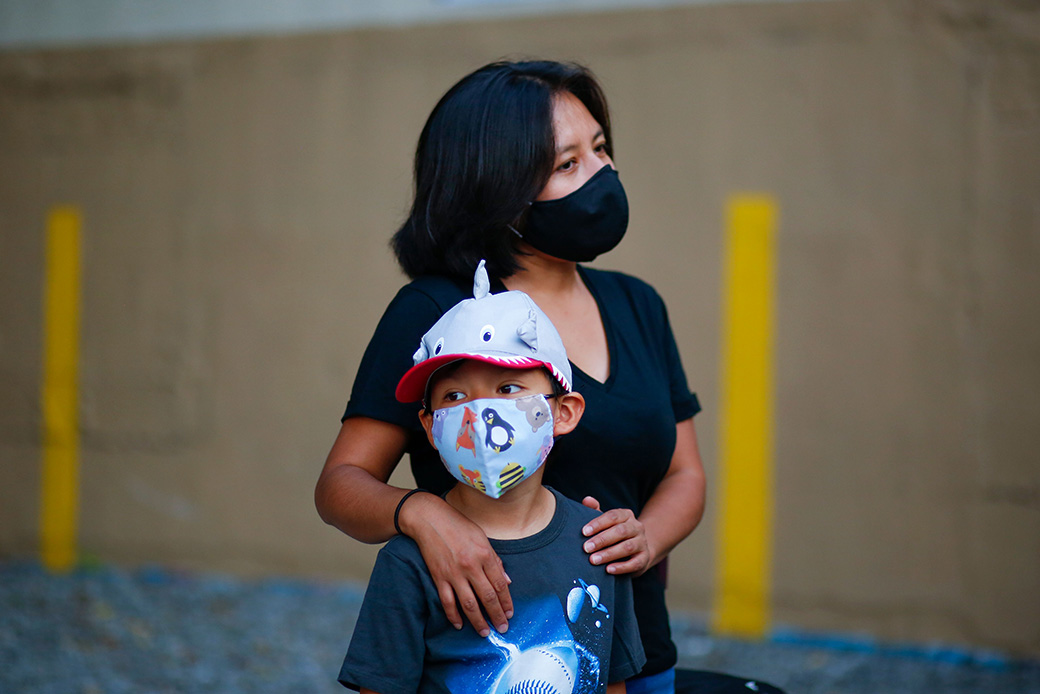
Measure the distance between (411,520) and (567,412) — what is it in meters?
0.33

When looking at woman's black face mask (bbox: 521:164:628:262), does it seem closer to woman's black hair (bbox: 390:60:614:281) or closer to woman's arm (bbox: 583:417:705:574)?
woman's black hair (bbox: 390:60:614:281)

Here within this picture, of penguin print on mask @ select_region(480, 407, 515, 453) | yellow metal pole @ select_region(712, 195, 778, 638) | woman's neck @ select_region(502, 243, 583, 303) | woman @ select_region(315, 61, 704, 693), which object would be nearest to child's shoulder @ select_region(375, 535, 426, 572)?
woman @ select_region(315, 61, 704, 693)

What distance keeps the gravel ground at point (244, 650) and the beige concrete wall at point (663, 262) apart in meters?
0.15

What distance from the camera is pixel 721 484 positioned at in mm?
4785

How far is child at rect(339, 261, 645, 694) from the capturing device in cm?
161

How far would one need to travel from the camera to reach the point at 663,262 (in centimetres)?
490

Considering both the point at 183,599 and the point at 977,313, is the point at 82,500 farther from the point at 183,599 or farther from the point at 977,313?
the point at 977,313

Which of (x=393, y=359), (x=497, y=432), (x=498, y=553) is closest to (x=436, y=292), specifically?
(x=393, y=359)

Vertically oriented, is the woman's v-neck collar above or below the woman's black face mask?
below

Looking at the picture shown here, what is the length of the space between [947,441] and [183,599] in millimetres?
3938

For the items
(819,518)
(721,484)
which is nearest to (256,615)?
(721,484)

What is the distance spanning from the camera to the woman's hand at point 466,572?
1601 millimetres

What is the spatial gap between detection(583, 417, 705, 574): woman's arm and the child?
1.6 inches

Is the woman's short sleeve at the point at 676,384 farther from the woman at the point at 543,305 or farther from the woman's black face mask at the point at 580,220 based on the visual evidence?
the woman's black face mask at the point at 580,220
